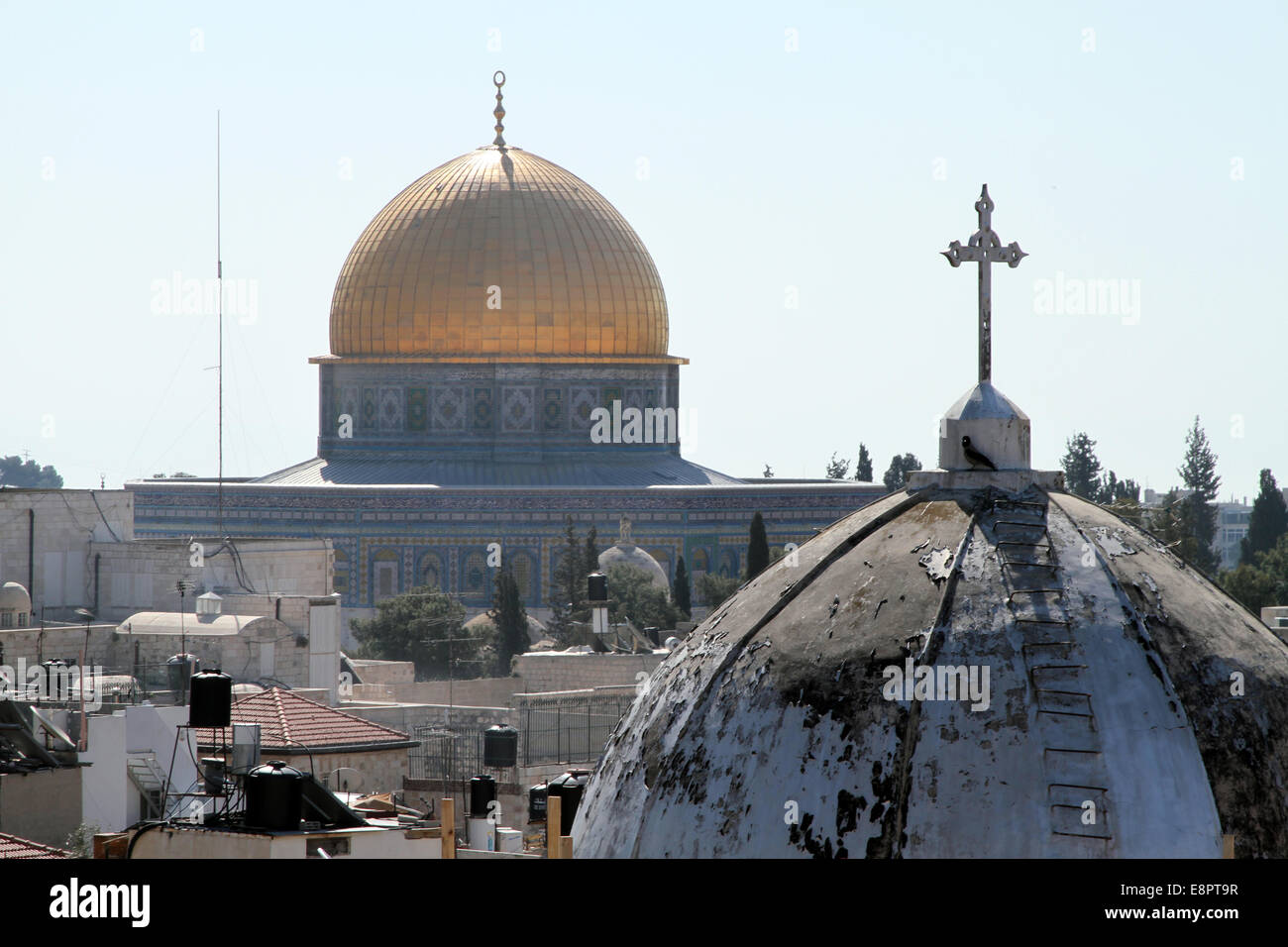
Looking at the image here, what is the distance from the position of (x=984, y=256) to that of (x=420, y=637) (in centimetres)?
2675

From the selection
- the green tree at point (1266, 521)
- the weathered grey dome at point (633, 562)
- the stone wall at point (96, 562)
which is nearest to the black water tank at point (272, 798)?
the stone wall at point (96, 562)

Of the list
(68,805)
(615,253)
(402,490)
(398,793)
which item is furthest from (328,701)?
(615,253)

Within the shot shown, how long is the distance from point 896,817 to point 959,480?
116 cm

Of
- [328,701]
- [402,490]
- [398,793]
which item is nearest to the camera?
[398,793]

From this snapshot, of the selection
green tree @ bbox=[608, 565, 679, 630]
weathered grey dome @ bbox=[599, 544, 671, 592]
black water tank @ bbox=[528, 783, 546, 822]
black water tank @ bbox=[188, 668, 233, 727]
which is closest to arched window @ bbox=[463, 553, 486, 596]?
weathered grey dome @ bbox=[599, 544, 671, 592]

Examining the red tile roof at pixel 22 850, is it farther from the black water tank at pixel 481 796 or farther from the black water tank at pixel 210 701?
the black water tank at pixel 481 796

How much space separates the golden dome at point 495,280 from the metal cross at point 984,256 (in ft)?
118

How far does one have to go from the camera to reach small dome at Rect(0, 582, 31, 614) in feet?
86.1

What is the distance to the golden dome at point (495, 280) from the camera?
143 ft

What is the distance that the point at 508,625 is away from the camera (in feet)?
111

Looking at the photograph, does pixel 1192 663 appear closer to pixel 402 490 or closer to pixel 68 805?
pixel 68 805

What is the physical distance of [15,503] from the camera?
1190 inches

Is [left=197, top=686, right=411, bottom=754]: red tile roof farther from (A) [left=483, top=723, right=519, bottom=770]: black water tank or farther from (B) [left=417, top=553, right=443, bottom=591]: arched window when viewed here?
(B) [left=417, top=553, right=443, bottom=591]: arched window
